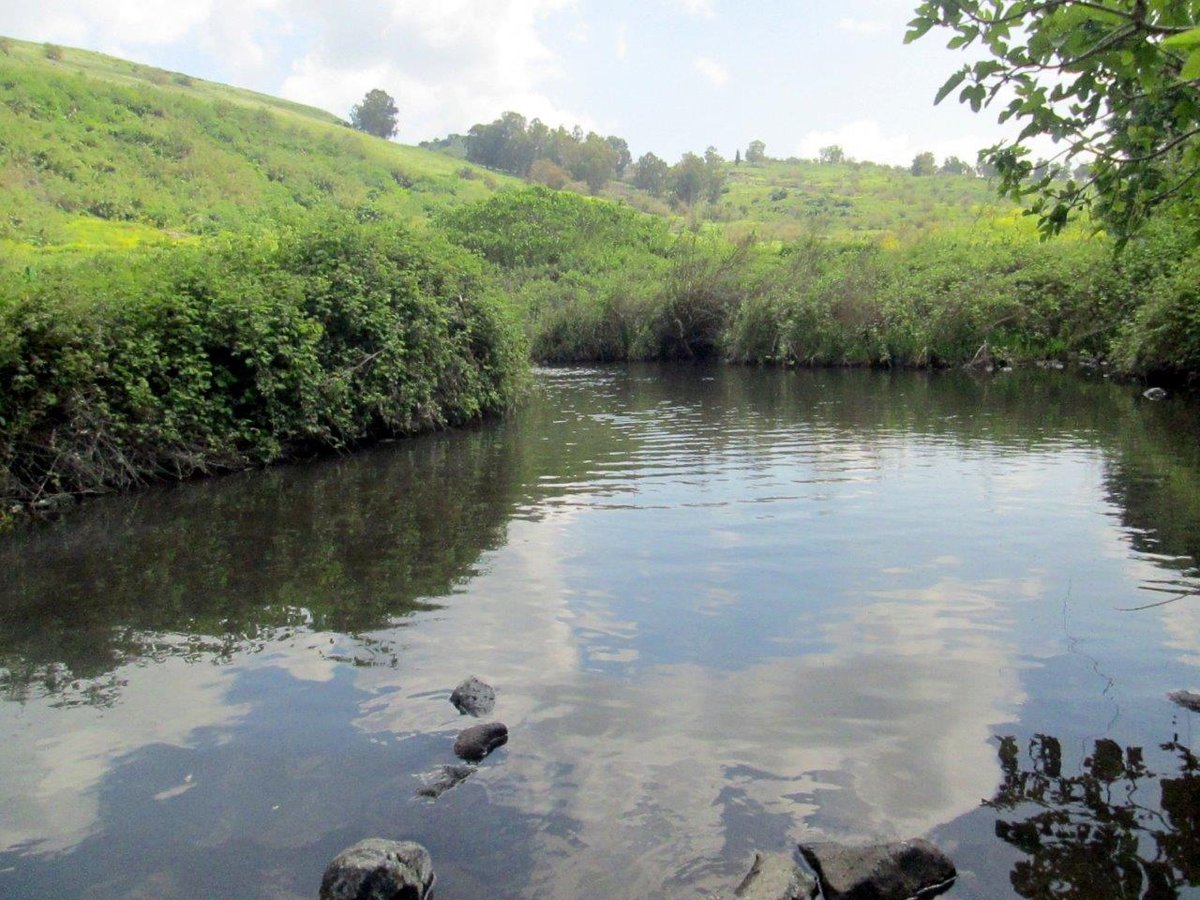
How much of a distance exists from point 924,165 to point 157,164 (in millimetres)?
87388

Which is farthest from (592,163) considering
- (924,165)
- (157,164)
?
(157,164)

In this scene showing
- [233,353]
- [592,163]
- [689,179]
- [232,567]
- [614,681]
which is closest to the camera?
[614,681]

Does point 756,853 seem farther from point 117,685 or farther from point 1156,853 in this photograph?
point 117,685

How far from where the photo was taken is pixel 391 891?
462 centimetres

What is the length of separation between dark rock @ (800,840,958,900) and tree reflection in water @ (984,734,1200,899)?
1.29 feet

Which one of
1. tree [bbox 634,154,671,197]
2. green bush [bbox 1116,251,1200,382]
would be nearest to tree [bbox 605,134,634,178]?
tree [bbox 634,154,671,197]

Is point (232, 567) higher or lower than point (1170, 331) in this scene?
lower

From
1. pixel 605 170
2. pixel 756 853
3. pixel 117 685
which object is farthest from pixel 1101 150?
pixel 605 170

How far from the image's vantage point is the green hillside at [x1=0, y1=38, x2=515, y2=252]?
56375 mm

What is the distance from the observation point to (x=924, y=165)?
11838 centimetres

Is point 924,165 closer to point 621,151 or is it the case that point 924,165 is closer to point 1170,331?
point 621,151

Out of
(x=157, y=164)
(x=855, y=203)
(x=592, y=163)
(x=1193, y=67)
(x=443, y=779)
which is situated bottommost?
(x=443, y=779)

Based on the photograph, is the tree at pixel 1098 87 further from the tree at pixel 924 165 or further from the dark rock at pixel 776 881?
the tree at pixel 924 165

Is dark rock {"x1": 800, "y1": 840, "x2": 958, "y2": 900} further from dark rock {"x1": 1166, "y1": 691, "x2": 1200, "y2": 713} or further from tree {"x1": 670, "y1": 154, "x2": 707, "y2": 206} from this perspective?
tree {"x1": 670, "y1": 154, "x2": 707, "y2": 206}
